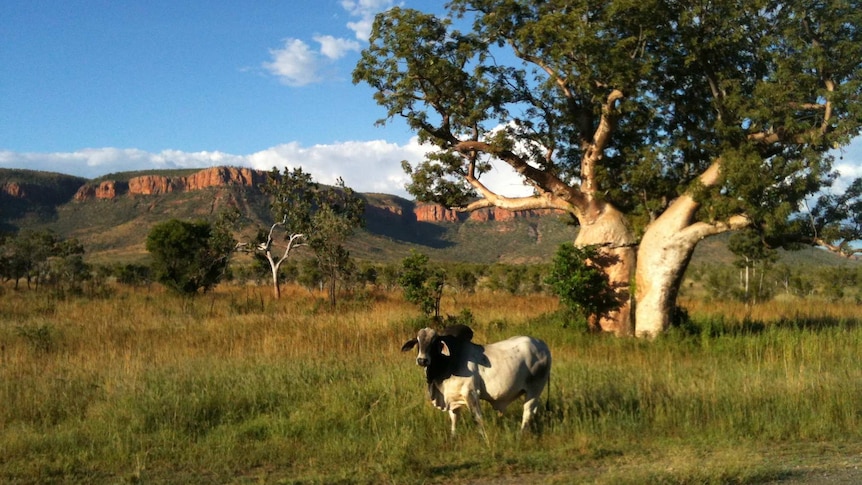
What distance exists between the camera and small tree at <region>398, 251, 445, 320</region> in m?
15.0

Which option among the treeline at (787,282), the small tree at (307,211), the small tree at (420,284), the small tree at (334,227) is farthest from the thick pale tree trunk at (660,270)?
the treeline at (787,282)

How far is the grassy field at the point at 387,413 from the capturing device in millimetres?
5977

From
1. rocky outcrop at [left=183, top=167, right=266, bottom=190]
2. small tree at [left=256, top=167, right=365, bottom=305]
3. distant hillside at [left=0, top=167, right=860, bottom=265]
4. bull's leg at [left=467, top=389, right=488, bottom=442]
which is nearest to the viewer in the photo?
bull's leg at [left=467, top=389, right=488, bottom=442]

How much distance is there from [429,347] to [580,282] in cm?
737

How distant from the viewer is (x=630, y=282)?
13711 millimetres

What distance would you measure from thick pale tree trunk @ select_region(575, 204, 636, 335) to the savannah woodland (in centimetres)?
4

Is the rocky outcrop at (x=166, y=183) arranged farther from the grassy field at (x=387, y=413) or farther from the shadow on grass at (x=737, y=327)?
the grassy field at (x=387, y=413)

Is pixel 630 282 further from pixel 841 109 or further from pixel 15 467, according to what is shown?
pixel 15 467

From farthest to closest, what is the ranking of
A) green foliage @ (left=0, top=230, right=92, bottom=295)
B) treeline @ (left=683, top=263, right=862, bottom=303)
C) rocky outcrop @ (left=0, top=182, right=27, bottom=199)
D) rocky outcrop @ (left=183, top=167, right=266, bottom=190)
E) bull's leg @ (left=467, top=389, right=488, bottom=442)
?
rocky outcrop @ (left=183, top=167, right=266, bottom=190) < rocky outcrop @ (left=0, top=182, right=27, bottom=199) < treeline @ (left=683, top=263, right=862, bottom=303) < green foliage @ (left=0, top=230, right=92, bottom=295) < bull's leg @ (left=467, top=389, right=488, bottom=442)

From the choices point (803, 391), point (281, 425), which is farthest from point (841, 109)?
point (281, 425)

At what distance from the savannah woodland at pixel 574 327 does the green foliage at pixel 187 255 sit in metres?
8.07

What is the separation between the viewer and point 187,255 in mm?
30906

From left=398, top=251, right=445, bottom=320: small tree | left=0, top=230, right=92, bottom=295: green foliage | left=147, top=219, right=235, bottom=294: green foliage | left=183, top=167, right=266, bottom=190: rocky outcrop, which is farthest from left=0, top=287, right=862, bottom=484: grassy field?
left=183, top=167, right=266, bottom=190: rocky outcrop

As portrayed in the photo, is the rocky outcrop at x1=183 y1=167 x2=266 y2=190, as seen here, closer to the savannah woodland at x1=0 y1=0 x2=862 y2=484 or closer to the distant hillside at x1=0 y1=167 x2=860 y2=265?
the distant hillside at x1=0 y1=167 x2=860 y2=265
